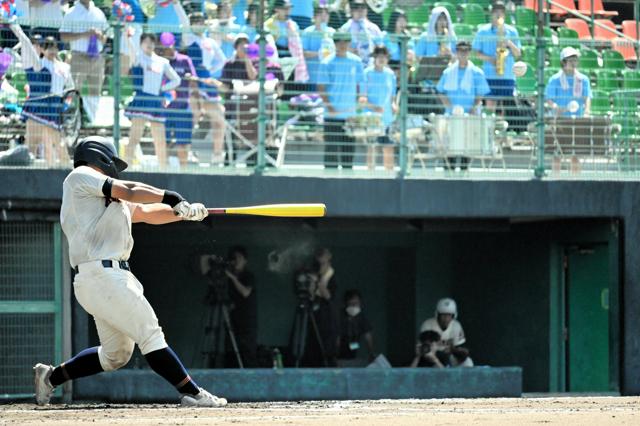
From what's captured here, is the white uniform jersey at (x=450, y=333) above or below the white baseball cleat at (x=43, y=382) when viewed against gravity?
below

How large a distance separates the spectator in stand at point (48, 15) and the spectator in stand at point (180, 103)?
974 mm

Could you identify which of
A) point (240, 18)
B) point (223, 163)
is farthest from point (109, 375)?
point (240, 18)

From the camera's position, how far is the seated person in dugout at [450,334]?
1360 centimetres

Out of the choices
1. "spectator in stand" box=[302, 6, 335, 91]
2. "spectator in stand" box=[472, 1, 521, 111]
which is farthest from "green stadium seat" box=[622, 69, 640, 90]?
"spectator in stand" box=[302, 6, 335, 91]

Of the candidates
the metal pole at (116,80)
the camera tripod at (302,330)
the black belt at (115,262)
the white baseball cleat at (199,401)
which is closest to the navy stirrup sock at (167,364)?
the white baseball cleat at (199,401)

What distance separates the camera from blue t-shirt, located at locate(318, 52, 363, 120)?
1249 cm

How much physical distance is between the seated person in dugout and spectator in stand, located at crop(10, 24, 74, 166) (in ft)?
14.2

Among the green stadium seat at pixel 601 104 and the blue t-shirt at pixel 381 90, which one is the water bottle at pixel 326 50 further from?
the green stadium seat at pixel 601 104

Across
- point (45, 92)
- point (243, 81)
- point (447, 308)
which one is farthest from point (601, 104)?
point (45, 92)

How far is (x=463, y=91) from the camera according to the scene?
1282 centimetres

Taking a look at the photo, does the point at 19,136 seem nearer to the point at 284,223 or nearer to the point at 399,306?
the point at 284,223

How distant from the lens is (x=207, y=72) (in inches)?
486

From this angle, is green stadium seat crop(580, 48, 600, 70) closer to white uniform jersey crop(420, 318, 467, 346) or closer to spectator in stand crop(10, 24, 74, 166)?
white uniform jersey crop(420, 318, 467, 346)

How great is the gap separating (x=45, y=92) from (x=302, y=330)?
407cm
